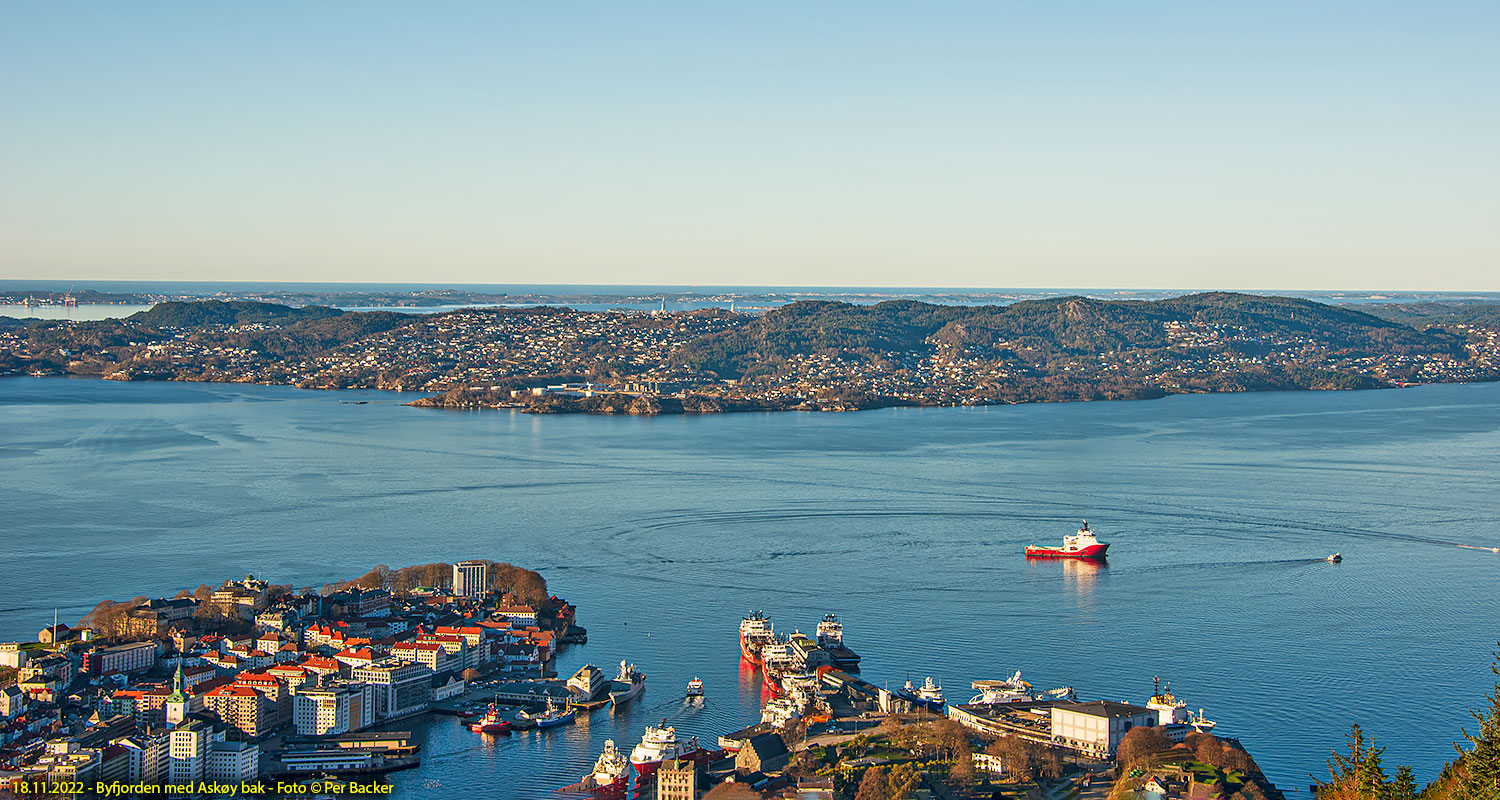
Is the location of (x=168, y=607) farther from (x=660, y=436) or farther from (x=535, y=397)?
(x=535, y=397)

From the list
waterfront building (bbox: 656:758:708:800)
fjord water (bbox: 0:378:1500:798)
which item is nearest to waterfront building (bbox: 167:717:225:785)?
fjord water (bbox: 0:378:1500:798)

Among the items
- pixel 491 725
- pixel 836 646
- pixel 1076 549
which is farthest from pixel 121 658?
pixel 1076 549

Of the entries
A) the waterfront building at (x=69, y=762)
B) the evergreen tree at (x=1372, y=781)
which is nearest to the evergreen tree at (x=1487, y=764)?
the evergreen tree at (x=1372, y=781)

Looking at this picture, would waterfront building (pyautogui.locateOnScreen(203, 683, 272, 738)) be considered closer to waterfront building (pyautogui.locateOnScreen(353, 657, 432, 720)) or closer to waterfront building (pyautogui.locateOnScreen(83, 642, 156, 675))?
waterfront building (pyautogui.locateOnScreen(353, 657, 432, 720))

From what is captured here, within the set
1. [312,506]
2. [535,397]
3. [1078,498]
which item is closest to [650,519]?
[312,506]

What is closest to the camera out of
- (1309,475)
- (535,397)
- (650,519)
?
(650,519)

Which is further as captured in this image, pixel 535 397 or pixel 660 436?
pixel 535 397

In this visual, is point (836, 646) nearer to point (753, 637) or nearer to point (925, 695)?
point (753, 637)
